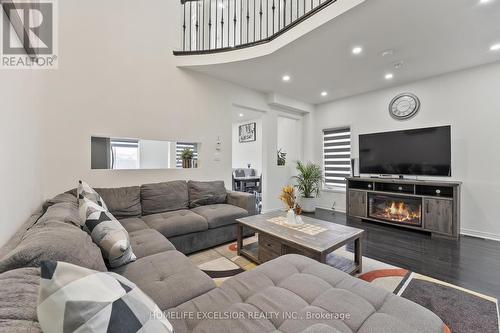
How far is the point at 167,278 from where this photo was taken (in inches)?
53.5

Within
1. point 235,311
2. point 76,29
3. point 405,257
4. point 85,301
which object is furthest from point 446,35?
point 76,29

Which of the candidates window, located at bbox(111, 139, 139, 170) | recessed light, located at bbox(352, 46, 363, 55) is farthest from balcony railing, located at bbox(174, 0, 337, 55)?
window, located at bbox(111, 139, 139, 170)

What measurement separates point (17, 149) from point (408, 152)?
5144 mm

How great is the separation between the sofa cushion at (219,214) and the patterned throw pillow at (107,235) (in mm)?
1313

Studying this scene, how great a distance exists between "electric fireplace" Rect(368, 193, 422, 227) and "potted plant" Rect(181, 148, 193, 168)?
351cm

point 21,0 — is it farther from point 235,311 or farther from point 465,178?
point 465,178

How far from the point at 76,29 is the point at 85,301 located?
366cm

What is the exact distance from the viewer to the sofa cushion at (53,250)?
82cm

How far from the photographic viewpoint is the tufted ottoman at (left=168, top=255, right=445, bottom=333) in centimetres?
94

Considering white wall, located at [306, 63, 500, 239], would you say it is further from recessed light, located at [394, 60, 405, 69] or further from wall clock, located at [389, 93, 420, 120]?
recessed light, located at [394, 60, 405, 69]

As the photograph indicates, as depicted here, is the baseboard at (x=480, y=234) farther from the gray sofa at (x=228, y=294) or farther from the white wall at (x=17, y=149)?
A: the white wall at (x=17, y=149)

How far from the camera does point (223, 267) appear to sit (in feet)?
7.73

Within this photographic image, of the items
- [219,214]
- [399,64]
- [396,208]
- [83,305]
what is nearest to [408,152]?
[396,208]

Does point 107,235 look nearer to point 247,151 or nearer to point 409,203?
point 409,203
